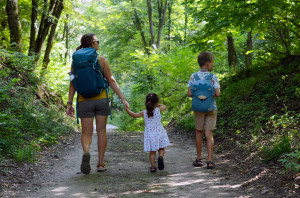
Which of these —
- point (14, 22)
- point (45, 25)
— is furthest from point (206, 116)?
point (45, 25)

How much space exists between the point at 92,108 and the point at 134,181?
50.8 inches

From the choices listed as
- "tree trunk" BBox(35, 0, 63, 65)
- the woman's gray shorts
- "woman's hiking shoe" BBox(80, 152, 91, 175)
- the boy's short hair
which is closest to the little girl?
the woman's gray shorts

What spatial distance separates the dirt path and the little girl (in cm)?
32

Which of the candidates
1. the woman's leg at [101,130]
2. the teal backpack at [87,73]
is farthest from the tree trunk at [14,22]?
the woman's leg at [101,130]

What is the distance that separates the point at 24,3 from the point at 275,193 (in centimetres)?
1451

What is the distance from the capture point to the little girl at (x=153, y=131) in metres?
5.48

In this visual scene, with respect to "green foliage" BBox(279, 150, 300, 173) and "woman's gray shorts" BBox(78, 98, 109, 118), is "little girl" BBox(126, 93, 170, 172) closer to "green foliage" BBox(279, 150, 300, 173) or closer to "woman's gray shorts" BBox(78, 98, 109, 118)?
"woman's gray shorts" BBox(78, 98, 109, 118)

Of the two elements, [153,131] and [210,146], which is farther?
[210,146]

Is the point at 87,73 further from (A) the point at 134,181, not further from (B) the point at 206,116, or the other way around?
(B) the point at 206,116

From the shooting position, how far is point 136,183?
4.66 meters

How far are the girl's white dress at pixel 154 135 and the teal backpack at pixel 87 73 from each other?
109cm

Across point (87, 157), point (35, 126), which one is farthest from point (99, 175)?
point (35, 126)

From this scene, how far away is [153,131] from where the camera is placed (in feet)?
18.4

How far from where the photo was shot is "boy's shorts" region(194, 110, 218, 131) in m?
5.86
